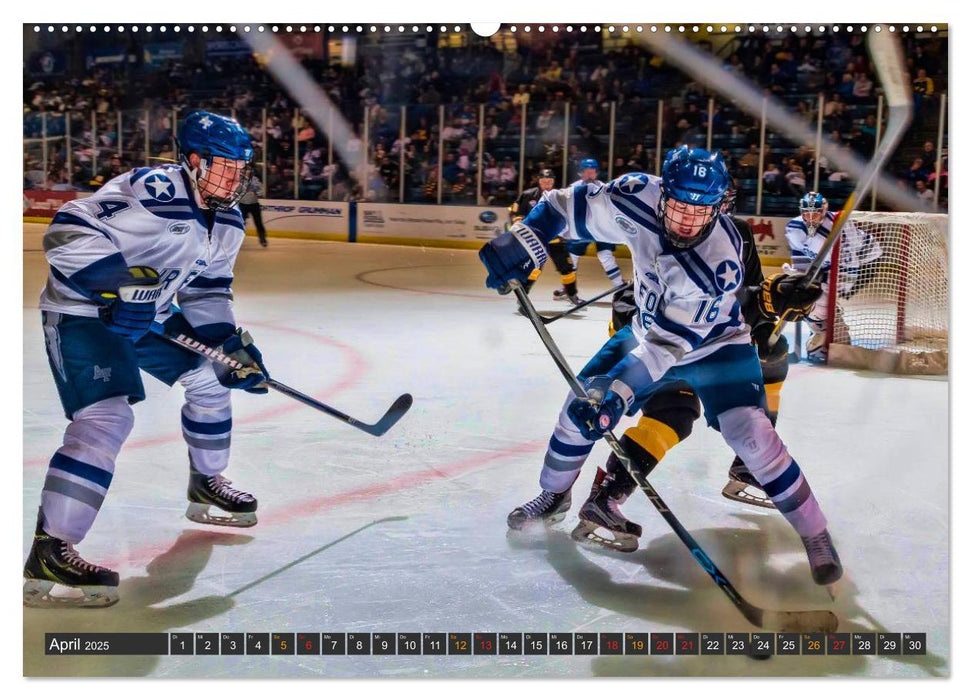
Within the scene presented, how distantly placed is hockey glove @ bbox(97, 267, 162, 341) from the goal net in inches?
76.8

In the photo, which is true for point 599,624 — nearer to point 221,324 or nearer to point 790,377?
point 221,324

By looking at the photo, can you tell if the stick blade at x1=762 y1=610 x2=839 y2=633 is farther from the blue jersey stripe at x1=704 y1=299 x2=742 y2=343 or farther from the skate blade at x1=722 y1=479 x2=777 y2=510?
the blue jersey stripe at x1=704 y1=299 x2=742 y2=343

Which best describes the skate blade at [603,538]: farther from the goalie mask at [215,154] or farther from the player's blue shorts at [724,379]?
the goalie mask at [215,154]

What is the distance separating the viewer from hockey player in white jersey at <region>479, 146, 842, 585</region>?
229 centimetres

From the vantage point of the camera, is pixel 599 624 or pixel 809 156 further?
pixel 809 156

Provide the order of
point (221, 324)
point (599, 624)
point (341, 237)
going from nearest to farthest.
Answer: point (599, 624) < point (221, 324) < point (341, 237)

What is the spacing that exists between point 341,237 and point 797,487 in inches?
68.9

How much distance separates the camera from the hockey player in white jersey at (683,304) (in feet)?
7.50

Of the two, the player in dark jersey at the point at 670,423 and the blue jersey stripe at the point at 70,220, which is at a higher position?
the blue jersey stripe at the point at 70,220

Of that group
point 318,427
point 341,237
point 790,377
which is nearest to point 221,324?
point 318,427

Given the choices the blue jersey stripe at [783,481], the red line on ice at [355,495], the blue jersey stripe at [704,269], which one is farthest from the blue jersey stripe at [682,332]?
the red line on ice at [355,495]

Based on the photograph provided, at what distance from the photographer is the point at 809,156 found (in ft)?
8.39

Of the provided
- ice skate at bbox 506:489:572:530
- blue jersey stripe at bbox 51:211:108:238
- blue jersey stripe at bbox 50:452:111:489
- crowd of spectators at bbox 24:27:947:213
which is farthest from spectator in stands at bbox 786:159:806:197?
blue jersey stripe at bbox 50:452:111:489

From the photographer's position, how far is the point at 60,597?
2199mm
